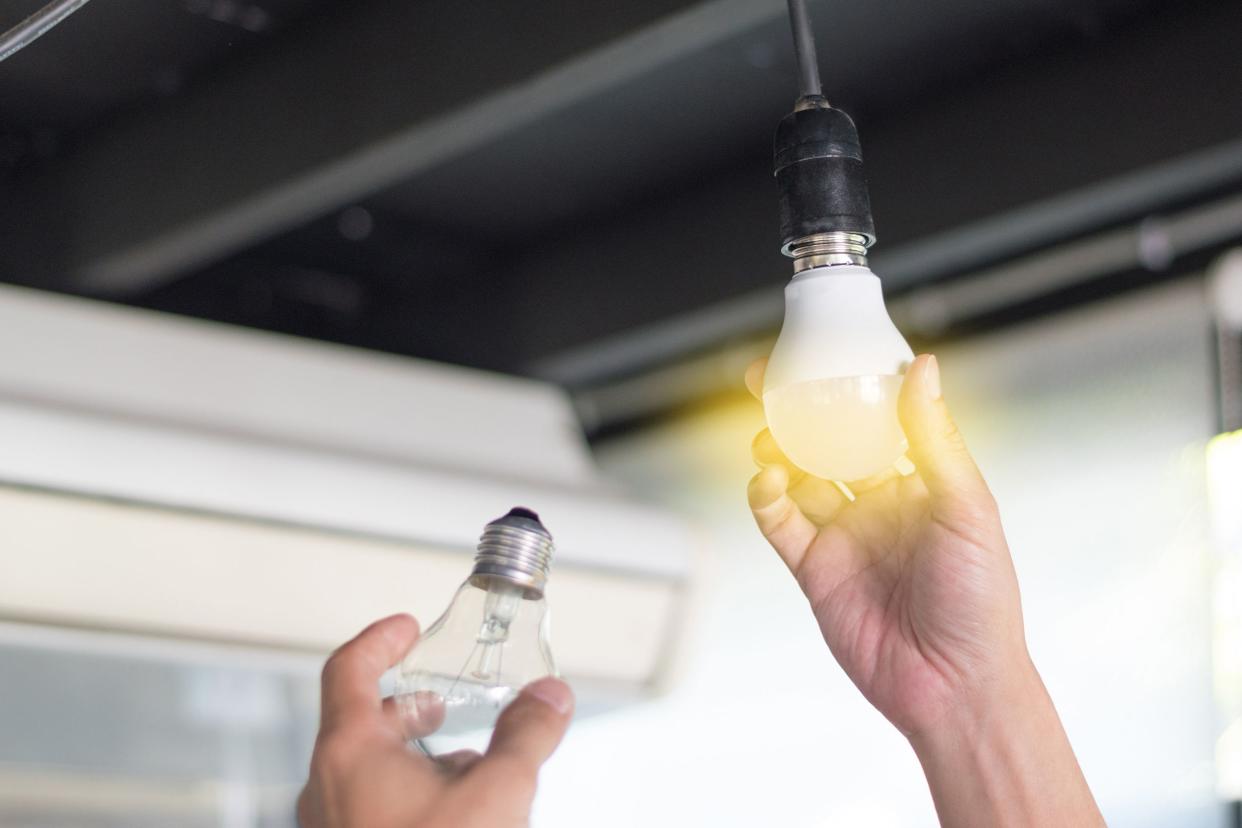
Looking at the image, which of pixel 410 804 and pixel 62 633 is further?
pixel 62 633

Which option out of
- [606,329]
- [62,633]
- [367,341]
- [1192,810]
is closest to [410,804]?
[62,633]

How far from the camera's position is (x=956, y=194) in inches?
57.4

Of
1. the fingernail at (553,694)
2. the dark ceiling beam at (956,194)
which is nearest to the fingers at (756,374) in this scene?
the fingernail at (553,694)

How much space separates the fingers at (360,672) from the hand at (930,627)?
9.1 inches

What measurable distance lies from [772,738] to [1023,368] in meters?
0.60

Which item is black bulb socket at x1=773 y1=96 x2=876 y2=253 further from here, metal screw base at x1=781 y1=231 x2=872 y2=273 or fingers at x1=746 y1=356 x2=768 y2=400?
fingers at x1=746 y1=356 x2=768 y2=400

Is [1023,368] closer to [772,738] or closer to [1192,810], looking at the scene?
[1192,810]

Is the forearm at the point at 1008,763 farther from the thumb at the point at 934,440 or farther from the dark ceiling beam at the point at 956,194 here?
the dark ceiling beam at the point at 956,194

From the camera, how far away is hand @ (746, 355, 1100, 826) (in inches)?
27.7

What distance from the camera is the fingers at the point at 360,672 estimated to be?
1.71ft

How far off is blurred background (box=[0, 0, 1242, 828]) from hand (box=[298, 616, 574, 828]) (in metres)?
0.64

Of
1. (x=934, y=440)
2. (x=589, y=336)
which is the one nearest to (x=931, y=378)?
(x=934, y=440)

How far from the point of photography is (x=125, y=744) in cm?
200

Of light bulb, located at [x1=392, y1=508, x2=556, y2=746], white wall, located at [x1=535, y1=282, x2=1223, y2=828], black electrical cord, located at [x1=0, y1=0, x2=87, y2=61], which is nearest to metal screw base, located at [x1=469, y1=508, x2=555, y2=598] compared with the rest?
light bulb, located at [x1=392, y1=508, x2=556, y2=746]
